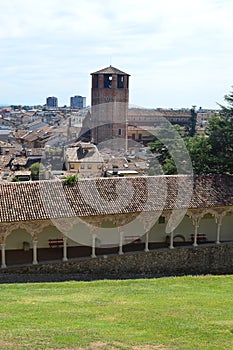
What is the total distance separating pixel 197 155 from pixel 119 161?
21373 millimetres

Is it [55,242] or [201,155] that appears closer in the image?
[55,242]

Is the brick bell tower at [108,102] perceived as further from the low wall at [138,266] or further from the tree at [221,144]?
the low wall at [138,266]

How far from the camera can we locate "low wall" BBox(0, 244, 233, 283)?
2162 cm

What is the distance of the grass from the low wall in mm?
1831

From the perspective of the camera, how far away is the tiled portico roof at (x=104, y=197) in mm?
21719

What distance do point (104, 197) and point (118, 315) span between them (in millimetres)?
9568

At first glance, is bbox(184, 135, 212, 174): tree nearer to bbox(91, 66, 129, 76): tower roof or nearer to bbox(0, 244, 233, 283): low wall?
bbox(0, 244, 233, 283): low wall

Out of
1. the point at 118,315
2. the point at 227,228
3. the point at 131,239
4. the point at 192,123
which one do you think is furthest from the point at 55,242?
the point at 192,123

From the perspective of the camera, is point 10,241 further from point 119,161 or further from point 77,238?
point 119,161

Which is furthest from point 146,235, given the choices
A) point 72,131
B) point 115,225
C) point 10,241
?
point 72,131

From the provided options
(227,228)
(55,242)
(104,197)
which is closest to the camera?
(104,197)

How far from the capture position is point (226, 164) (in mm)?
33344

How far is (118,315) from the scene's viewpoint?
14.6m

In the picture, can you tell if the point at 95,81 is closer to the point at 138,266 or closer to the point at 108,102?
the point at 108,102
